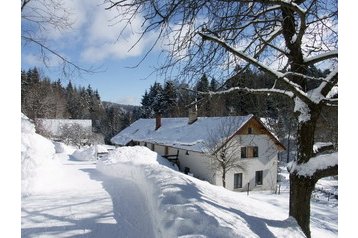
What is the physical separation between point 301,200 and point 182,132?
23382 mm

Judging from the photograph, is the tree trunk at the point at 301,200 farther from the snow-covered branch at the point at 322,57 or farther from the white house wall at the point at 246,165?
the white house wall at the point at 246,165

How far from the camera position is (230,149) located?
23.4m

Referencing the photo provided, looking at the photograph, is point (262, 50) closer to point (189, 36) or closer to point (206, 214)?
point (189, 36)

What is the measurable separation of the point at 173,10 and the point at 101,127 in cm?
6198

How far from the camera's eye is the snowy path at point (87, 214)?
16.9ft

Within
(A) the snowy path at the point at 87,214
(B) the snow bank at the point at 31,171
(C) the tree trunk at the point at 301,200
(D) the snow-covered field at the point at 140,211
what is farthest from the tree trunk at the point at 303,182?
(B) the snow bank at the point at 31,171

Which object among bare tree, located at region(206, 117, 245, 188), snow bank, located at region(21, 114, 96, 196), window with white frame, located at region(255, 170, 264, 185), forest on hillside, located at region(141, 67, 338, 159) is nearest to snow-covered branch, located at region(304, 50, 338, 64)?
forest on hillside, located at region(141, 67, 338, 159)

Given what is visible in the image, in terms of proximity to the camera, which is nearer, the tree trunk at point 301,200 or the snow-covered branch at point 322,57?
the snow-covered branch at point 322,57

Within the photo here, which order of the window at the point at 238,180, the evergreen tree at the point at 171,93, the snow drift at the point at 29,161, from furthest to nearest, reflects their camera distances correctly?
the window at the point at 238,180 → the snow drift at the point at 29,161 → the evergreen tree at the point at 171,93

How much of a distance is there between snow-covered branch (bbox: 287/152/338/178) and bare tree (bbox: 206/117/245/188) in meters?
17.3

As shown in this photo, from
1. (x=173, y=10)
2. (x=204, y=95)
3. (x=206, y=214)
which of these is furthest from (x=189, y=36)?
(x=206, y=214)

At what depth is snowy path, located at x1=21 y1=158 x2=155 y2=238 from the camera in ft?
16.9

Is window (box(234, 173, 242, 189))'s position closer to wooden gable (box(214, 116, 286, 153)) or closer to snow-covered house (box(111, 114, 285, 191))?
snow-covered house (box(111, 114, 285, 191))

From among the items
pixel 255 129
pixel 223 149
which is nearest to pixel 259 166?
pixel 255 129
